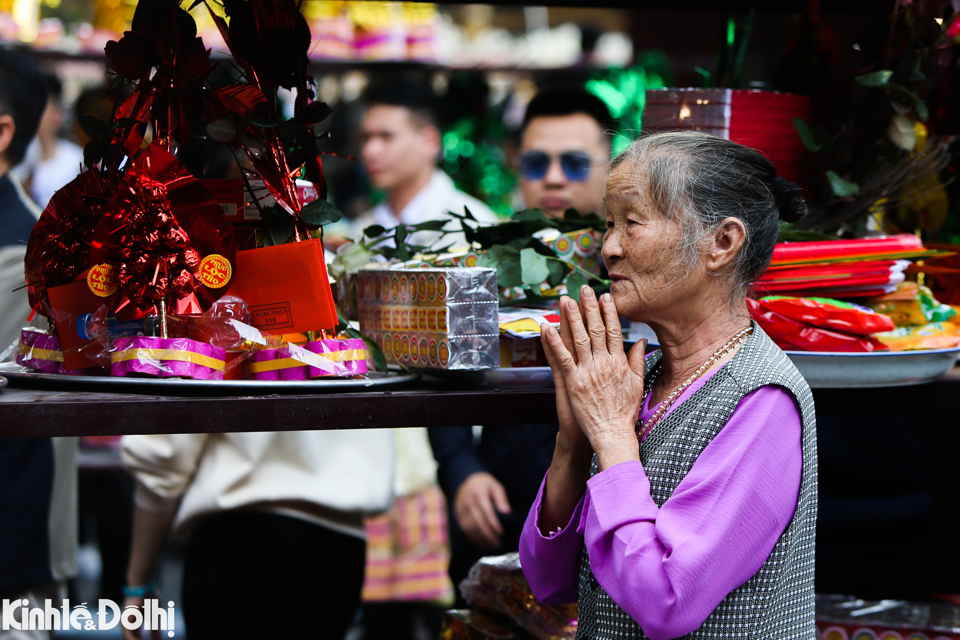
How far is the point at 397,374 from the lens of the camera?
1.50 meters

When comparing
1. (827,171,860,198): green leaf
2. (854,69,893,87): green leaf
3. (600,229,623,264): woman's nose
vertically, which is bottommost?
(600,229,623,264): woman's nose

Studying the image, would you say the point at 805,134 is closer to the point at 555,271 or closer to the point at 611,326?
the point at 555,271

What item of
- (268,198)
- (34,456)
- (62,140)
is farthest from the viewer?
(62,140)

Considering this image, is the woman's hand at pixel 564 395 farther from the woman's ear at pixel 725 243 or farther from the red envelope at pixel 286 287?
the red envelope at pixel 286 287

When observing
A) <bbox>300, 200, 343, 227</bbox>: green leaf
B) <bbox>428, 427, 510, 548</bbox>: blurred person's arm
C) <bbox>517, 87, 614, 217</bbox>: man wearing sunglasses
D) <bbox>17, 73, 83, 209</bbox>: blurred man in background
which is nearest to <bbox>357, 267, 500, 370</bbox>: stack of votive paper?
<bbox>300, 200, 343, 227</bbox>: green leaf

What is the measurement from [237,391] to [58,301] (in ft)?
1.11

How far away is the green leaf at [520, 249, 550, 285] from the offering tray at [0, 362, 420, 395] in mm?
298

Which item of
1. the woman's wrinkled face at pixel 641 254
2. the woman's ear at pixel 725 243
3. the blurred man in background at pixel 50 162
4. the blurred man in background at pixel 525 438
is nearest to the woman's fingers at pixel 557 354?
the woman's wrinkled face at pixel 641 254

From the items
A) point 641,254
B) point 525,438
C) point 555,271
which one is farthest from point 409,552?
point 641,254

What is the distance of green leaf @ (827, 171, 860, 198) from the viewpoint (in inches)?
65.9

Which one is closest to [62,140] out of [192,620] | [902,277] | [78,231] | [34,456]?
[34,456]

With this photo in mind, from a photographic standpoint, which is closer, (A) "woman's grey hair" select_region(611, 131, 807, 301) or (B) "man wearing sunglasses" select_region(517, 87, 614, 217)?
(A) "woman's grey hair" select_region(611, 131, 807, 301)

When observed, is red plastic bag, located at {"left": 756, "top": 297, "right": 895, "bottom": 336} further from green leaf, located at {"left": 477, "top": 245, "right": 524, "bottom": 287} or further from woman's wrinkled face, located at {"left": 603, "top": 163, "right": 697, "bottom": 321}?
green leaf, located at {"left": 477, "top": 245, "right": 524, "bottom": 287}

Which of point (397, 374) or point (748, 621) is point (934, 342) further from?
point (397, 374)
